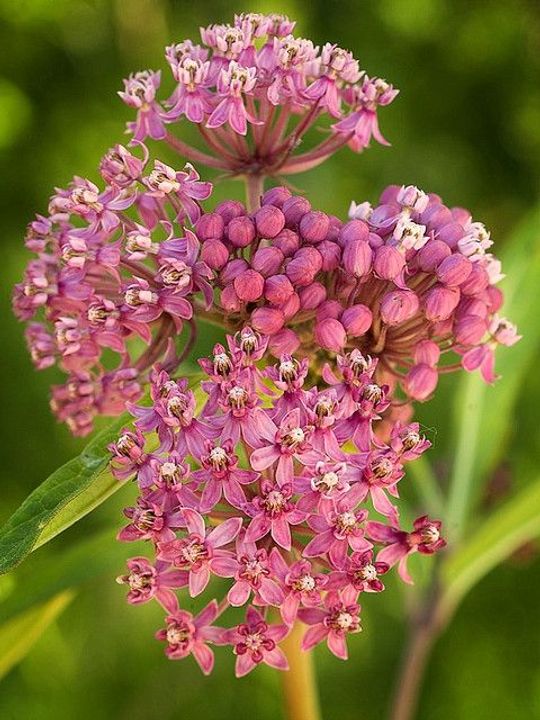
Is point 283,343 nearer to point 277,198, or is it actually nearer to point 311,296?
point 311,296

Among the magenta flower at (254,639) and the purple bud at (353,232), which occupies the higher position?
the purple bud at (353,232)

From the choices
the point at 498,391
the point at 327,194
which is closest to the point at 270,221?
the point at 498,391

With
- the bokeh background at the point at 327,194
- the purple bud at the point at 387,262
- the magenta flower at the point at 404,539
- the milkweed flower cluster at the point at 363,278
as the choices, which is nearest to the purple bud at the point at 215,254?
the milkweed flower cluster at the point at 363,278

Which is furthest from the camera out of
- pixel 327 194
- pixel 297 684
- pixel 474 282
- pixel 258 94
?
pixel 327 194

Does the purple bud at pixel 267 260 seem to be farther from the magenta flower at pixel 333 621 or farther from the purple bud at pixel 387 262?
the magenta flower at pixel 333 621

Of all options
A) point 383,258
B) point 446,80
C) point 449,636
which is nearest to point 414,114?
point 446,80

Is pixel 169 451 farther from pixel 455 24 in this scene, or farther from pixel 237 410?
pixel 455 24

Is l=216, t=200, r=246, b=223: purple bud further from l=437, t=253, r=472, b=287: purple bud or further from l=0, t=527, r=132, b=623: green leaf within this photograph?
l=0, t=527, r=132, b=623: green leaf
